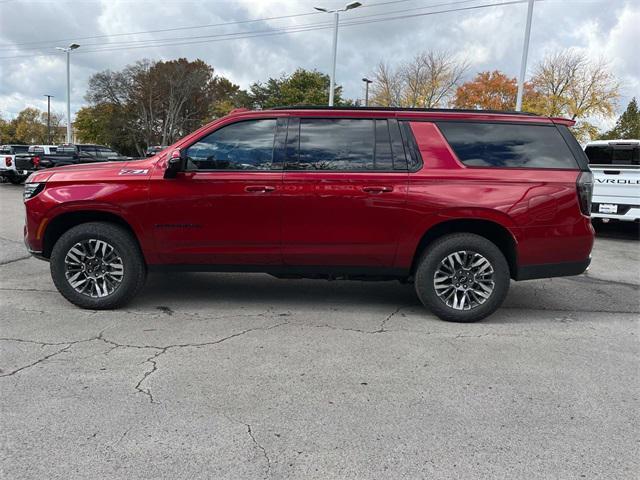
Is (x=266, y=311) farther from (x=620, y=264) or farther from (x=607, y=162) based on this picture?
(x=607, y=162)

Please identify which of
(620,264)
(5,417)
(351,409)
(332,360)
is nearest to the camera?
(5,417)

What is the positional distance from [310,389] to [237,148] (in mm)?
2431

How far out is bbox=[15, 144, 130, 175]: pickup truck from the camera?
722 inches

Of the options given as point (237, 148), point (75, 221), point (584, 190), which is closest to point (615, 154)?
point (584, 190)

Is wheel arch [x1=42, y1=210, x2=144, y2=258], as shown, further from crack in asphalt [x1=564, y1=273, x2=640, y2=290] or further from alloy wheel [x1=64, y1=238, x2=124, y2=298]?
crack in asphalt [x1=564, y1=273, x2=640, y2=290]

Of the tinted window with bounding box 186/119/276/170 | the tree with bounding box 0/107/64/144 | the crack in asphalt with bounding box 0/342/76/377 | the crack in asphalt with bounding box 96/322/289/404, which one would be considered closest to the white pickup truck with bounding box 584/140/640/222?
the tinted window with bounding box 186/119/276/170

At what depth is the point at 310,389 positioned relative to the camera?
321 cm

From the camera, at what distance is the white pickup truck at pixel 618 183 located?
9.45 metres

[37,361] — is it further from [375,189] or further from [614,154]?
[614,154]

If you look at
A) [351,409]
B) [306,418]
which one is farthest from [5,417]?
[351,409]

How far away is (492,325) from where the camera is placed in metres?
4.62

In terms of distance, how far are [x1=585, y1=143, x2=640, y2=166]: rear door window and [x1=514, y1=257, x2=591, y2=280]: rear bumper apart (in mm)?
6871

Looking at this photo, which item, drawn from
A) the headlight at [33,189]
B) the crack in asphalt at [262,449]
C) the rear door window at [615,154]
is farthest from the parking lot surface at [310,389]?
the rear door window at [615,154]

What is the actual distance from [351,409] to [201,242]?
233cm
